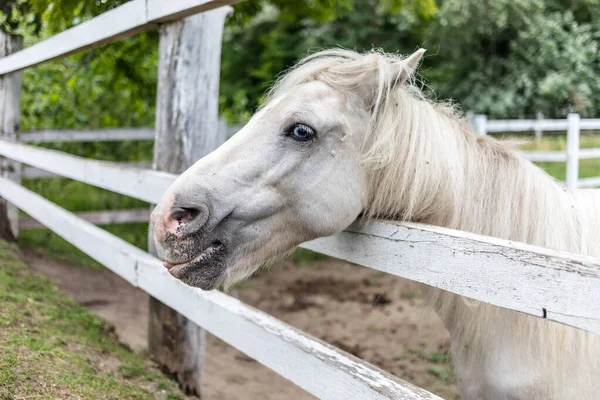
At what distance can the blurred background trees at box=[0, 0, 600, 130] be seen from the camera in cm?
537

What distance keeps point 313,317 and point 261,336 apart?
323 cm

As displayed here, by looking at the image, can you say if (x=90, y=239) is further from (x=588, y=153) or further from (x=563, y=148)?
(x=563, y=148)

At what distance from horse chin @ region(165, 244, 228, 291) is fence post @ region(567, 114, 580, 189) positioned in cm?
614

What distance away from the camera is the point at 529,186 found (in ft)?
6.71

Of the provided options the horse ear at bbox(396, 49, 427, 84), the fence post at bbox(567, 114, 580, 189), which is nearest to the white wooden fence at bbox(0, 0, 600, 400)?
the horse ear at bbox(396, 49, 427, 84)

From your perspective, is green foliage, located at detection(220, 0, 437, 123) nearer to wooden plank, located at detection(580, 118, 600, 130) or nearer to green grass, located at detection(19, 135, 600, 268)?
green grass, located at detection(19, 135, 600, 268)

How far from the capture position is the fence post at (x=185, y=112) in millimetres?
3000

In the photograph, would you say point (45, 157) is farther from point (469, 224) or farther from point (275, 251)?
point (469, 224)

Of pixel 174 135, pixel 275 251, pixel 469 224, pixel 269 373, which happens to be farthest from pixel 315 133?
pixel 269 373

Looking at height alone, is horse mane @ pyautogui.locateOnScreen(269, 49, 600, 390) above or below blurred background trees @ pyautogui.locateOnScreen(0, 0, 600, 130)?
below

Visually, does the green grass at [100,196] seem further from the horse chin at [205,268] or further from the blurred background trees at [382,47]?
the horse chin at [205,268]

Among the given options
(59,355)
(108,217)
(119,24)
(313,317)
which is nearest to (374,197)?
(59,355)

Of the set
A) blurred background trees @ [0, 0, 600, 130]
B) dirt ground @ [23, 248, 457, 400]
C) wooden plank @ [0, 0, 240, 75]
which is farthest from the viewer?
blurred background trees @ [0, 0, 600, 130]

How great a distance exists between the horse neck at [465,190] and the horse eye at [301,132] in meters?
0.28
